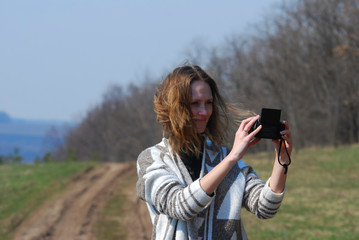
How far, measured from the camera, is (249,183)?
274cm

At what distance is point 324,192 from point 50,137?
71.1 meters

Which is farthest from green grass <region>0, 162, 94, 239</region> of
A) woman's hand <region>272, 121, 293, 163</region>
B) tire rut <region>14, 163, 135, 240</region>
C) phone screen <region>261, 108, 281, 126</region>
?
phone screen <region>261, 108, 281, 126</region>

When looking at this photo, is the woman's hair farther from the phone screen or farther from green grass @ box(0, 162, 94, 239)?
green grass @ box(0, 162, 94, 239)

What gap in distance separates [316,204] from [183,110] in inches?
447

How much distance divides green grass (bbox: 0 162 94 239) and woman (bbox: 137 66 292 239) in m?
9.03

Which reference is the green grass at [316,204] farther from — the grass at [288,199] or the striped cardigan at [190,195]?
the striped cardigan at [190,195]

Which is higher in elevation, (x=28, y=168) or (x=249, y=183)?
(x=249, y=183)

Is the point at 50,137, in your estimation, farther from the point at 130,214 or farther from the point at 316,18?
the point at 130,214

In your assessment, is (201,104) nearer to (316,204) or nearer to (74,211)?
(74,211)

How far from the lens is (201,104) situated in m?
2.70

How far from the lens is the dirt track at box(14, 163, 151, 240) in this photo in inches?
422

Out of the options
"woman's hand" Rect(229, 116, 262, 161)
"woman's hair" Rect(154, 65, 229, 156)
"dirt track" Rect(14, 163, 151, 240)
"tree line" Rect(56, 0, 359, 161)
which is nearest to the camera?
"woman's hand" Rect(229, 116, 262, 161)

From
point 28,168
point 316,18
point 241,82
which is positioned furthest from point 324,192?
point 241,82

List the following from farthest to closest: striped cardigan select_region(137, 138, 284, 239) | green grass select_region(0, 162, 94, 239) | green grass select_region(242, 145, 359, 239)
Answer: green grass select_region(0, 162, 94, 239)
green grass select_region(242, 145, 359, 239)
striped cardigan select_region(137, 138, 284, 239)
